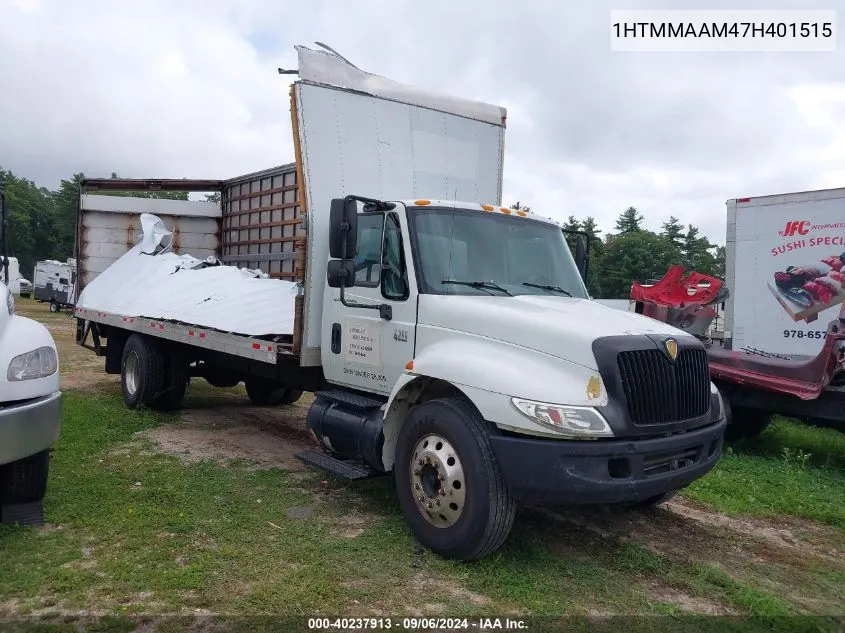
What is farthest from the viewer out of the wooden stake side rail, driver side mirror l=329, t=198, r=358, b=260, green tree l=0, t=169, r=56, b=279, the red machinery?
green tree l=0, t=169, r=56, b=279

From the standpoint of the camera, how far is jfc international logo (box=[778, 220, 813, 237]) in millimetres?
9141

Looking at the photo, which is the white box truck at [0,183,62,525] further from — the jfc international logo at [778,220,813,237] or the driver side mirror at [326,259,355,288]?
the jfc international logo at [778,220,813,237]

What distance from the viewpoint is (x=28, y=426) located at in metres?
4.16

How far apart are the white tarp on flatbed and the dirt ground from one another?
1274 mm

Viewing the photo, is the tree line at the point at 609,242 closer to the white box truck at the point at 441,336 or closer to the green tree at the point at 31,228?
the green tree at the point at 31,228

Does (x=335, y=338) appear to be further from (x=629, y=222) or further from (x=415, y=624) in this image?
(x=629, y=222)

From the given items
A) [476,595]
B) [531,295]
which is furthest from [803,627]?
[531,295]

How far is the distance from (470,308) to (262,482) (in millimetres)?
2635

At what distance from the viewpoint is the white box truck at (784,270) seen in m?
8.97

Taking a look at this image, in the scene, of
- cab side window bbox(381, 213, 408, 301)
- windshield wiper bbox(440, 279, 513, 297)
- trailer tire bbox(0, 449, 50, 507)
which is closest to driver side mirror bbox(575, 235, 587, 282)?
windshield wiper bbox(440, 279, 513, 297)

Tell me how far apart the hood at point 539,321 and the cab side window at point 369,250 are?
0.60m

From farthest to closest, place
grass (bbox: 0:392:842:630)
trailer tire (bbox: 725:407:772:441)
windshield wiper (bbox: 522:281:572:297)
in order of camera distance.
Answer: trailer tire (bbox: 725:407:772:441), windshield wiper (bbox: 522:281:572:297), grass (bbox: 0:392:842:630)

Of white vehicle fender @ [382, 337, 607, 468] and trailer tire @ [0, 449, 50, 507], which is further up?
white vehicle fender @ [382, 337, 607, 468]

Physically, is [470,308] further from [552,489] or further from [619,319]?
[552,489]
